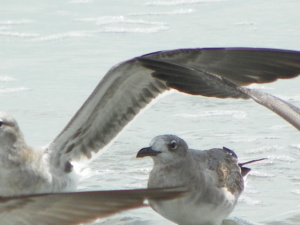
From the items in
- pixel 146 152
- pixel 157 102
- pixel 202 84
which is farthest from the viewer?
pixel 157 102

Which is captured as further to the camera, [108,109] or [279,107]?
[108,109]

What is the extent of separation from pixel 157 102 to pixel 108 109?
2309mm

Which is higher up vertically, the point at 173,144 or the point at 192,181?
the point at 173,144

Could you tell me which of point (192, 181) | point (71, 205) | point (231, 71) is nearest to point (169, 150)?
point (192, 181)

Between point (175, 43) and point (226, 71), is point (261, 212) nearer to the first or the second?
point (226, 71)

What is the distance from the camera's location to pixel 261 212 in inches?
276

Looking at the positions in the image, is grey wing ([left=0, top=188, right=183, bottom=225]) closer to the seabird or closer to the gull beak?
the seabird

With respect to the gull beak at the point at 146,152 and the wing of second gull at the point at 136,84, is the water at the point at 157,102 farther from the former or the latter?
the gull beak at the point at 146,152

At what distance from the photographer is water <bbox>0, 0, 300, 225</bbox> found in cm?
761

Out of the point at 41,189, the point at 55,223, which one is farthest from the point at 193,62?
the point at 55,223

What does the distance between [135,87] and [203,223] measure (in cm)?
108

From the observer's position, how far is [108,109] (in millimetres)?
6965

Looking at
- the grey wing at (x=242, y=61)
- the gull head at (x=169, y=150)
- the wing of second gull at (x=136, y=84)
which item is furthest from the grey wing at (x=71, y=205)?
the gull head at (x=169, y=150)

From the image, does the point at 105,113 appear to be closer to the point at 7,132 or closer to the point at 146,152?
the point at 146,152
